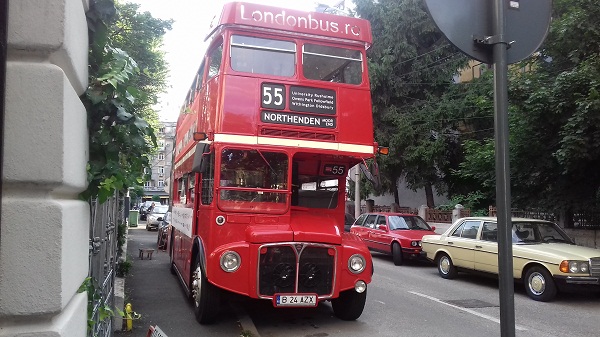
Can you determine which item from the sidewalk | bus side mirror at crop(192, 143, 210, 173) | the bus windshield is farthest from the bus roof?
the sidewalk

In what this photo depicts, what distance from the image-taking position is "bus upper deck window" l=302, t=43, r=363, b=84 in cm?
755

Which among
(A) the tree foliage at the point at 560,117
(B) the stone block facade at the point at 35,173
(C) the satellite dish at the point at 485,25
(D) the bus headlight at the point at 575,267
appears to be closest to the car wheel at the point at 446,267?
(D) the bus headlight at the point at 575,267

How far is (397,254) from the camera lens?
15.0 m

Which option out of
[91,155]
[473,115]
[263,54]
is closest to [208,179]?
[263,54]

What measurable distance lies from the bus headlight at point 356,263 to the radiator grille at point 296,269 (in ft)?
1.01

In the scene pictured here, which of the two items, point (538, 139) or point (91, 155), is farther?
point (538, 139)

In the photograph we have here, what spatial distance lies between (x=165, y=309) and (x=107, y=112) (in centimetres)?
664

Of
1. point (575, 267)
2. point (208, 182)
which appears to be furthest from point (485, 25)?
point (575, 267)

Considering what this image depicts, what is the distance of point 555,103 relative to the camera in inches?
486

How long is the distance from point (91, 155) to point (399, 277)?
438 inches

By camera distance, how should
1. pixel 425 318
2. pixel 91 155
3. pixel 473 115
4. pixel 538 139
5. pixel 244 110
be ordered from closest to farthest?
1. pixel 91 155
2. pixel 244 110
3. pixel 425 318
4. pixel 538 139
5. pixel 473 115

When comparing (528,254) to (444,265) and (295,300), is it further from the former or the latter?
(295,300)

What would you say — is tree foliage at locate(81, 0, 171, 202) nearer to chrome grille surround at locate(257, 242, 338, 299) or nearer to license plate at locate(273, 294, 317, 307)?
chrome grille surround at locate(257, 242, 338, 299)

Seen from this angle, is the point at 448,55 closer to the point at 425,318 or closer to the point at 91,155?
the point at 425,318
